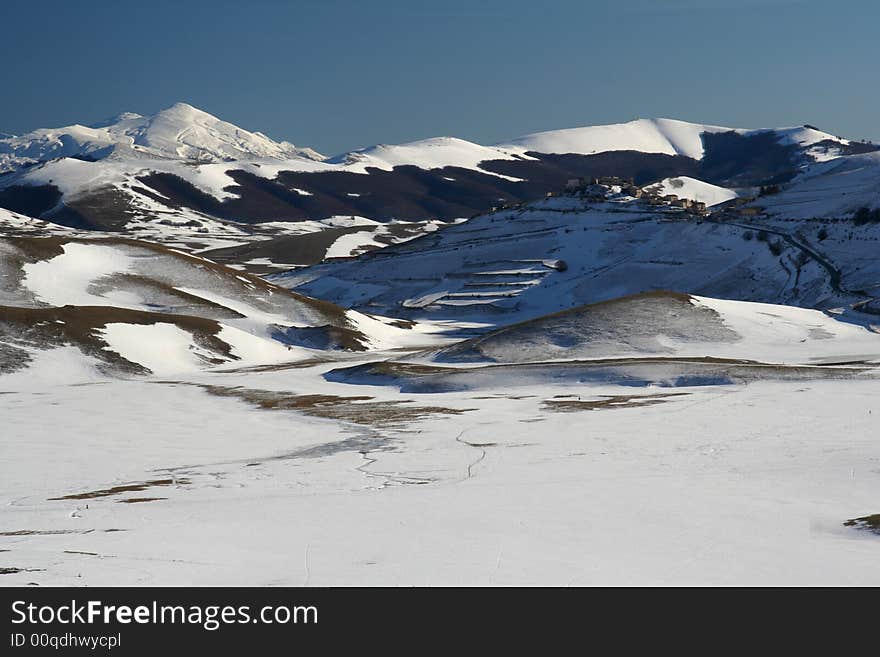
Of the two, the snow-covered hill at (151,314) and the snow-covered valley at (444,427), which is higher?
the snow-covered hill at (151,314)

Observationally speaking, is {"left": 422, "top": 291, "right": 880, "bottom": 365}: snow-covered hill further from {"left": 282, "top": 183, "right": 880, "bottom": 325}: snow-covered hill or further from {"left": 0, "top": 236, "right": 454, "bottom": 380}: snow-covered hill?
{"left": 0, "top": 236, "right": 454, "bottom": 380}: snow-covered hill

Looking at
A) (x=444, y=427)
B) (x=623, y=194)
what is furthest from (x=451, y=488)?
(x=623, y=194)

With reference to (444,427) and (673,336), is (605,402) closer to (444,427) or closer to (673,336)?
(444,427)

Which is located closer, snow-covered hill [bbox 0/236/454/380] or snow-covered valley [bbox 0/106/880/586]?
snow-covered valley [bbox 0/106/880/586]

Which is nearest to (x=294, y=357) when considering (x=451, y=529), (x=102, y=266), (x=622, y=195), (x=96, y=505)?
(x=102, y=266)

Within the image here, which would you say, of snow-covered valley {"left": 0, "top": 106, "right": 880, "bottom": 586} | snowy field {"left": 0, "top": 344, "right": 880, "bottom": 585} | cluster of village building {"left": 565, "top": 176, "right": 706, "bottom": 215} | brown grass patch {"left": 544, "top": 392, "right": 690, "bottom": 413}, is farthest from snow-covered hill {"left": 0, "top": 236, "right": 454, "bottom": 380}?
cluster of village building {"left": 565, "top": 176, "right": 706, "bottom": 215}

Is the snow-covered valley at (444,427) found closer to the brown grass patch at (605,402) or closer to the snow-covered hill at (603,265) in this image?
the brown grass patch at (605,402)

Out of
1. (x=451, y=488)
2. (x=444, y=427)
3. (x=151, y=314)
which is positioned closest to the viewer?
(x=451, y=488)

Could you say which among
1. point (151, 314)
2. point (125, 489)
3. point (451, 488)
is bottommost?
point (451, 488)

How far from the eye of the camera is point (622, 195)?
174 metres

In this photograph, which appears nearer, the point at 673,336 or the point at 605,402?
the point at 605,402

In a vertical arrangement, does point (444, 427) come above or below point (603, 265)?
below

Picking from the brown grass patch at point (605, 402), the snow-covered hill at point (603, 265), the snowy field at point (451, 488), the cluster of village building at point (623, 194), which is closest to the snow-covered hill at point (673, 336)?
the snow-covered hill at point (603, 265)
